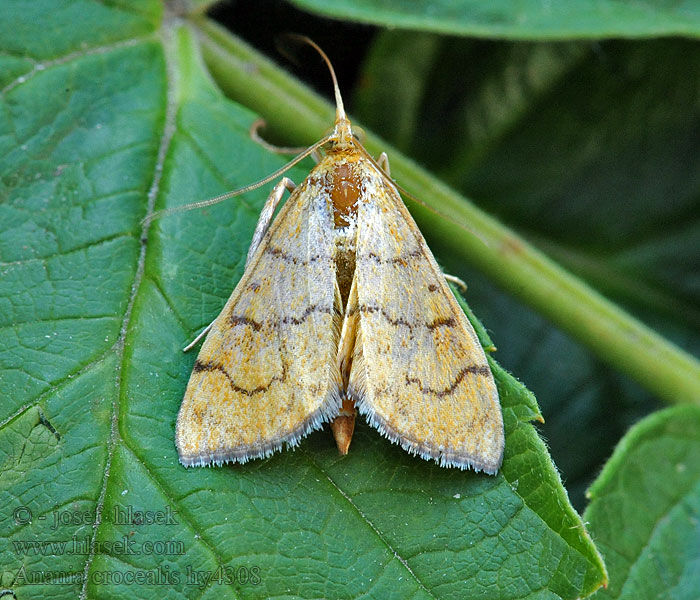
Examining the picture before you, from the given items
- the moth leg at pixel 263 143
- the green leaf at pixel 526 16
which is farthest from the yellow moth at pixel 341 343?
the green leaf at pixel 526 16

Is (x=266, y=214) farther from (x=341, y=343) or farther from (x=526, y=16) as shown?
(x=526, y=16)

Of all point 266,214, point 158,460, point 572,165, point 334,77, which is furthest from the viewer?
point 572,165

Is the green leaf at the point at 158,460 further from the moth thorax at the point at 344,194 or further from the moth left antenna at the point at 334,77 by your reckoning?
the moth left antenna at the point at 334,77

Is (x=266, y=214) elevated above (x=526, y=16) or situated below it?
below

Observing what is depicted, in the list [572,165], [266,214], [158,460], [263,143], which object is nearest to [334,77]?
[263,143]

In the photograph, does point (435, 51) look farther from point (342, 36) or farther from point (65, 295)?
point (65, 295)

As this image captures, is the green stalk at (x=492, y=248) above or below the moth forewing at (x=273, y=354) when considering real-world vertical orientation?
above

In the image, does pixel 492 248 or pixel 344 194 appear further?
pixel 492 248
